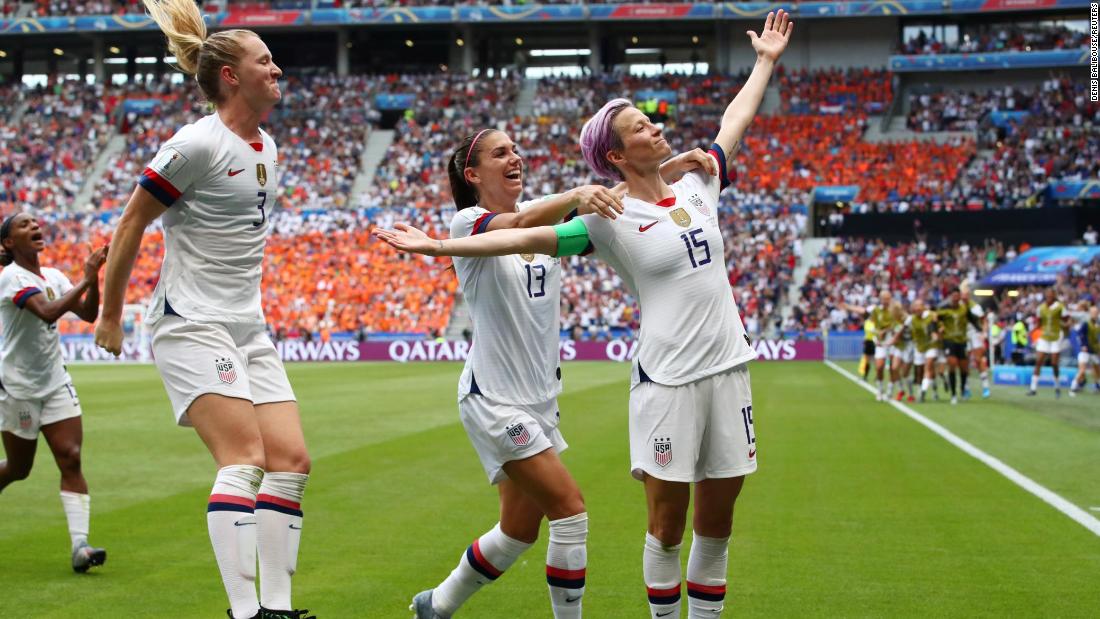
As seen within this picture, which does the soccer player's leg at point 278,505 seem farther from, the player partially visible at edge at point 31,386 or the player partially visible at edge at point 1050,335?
the player partially visible at edge at point 1050,335

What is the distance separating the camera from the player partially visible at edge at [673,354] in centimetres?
505

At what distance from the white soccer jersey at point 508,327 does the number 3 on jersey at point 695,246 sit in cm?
72

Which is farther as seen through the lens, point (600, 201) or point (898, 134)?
point (898, 134)

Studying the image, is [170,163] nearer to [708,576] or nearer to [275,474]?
[275,474]

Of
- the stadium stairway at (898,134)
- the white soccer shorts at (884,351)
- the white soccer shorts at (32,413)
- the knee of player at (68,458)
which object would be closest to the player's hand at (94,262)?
the white soccer shorts at (32,413)

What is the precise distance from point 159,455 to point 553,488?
10.3m

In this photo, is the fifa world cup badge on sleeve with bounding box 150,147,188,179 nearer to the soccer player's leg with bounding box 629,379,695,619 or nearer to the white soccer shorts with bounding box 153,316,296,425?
the white soccer shorts with bounding box 153,316,296,425

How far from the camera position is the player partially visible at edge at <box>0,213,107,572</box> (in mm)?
7754

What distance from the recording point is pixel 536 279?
5621mm

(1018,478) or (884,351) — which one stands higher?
(1018,478)

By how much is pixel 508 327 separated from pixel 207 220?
4.72ft

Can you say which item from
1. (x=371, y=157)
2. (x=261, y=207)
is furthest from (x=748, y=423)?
(x=371, y=157)

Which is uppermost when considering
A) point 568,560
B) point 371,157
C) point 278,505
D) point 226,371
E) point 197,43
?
point 371,157

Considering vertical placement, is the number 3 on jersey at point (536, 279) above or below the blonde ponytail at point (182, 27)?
below
